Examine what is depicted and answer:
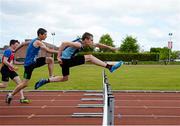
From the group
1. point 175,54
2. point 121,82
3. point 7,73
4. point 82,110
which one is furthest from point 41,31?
point 175,54

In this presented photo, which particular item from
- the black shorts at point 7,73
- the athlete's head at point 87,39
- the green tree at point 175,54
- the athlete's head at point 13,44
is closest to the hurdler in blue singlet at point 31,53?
the athlete's head at point 13,44

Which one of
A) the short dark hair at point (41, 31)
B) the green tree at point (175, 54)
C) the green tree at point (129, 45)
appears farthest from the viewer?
the green tree at point (175, 54)

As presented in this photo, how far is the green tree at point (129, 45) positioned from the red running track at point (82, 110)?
273ft

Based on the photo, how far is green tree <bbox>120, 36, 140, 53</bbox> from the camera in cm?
9900

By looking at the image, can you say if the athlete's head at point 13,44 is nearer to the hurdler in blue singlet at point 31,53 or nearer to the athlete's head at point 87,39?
the hurdler in blue singlet at point 31,53

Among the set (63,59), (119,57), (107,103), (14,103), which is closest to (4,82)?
(14,103)

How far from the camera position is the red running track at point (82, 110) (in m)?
9.52

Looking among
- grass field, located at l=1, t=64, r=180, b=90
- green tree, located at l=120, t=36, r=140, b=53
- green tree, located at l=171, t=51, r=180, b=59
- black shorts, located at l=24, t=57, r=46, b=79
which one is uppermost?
green tree, located at l=120, t=36, r=140, b=53

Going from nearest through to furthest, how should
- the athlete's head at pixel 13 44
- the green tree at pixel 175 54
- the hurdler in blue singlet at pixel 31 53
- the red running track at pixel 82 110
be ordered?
the red running track at pixel 82 110 < the hurdler in blue singlet at pixel 31 53 < the athlete's head at pixel 13 44 < the green tree at pixel 175 54

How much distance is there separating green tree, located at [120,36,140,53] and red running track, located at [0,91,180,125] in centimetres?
8329

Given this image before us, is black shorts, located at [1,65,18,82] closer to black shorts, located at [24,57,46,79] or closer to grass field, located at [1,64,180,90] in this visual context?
black shorts, located at [24,57,46,79]

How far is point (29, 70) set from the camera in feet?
35.9

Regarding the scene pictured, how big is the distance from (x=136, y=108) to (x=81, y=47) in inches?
131

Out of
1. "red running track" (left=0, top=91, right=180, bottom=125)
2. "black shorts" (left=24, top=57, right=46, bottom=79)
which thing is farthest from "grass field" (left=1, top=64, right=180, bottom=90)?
"black shorts" (left=24, top=57, right=46, bottom=79)
